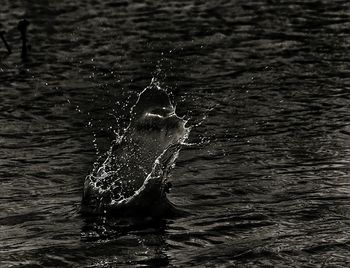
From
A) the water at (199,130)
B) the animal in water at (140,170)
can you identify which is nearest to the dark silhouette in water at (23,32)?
the water at (199,130)

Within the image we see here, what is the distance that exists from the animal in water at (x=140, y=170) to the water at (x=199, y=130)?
34 cm

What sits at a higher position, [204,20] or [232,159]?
[204,20]

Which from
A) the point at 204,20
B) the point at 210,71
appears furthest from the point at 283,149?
the point at 204,20

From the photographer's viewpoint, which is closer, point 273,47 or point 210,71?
point 210,71

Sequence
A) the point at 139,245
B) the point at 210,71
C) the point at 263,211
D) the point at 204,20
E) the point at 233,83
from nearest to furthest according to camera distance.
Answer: the point at 139,245 < the point at 263,211 < the point at 233,83 < the point at 210,71 < the point at 204,20

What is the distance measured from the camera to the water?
1082 cm

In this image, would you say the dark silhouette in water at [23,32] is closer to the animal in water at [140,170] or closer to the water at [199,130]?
the water at [199,130]

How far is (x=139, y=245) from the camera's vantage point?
10805 mm

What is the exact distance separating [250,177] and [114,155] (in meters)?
2.20

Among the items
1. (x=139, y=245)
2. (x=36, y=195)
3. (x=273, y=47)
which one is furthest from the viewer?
(x=273, y=47)

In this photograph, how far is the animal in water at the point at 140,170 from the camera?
11.9 m

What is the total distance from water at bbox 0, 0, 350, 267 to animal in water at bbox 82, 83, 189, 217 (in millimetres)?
338

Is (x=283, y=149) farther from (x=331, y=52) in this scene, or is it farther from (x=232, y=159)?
A: (x=331, y=52)

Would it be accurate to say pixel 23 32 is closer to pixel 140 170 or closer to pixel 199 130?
pixel 199 130
